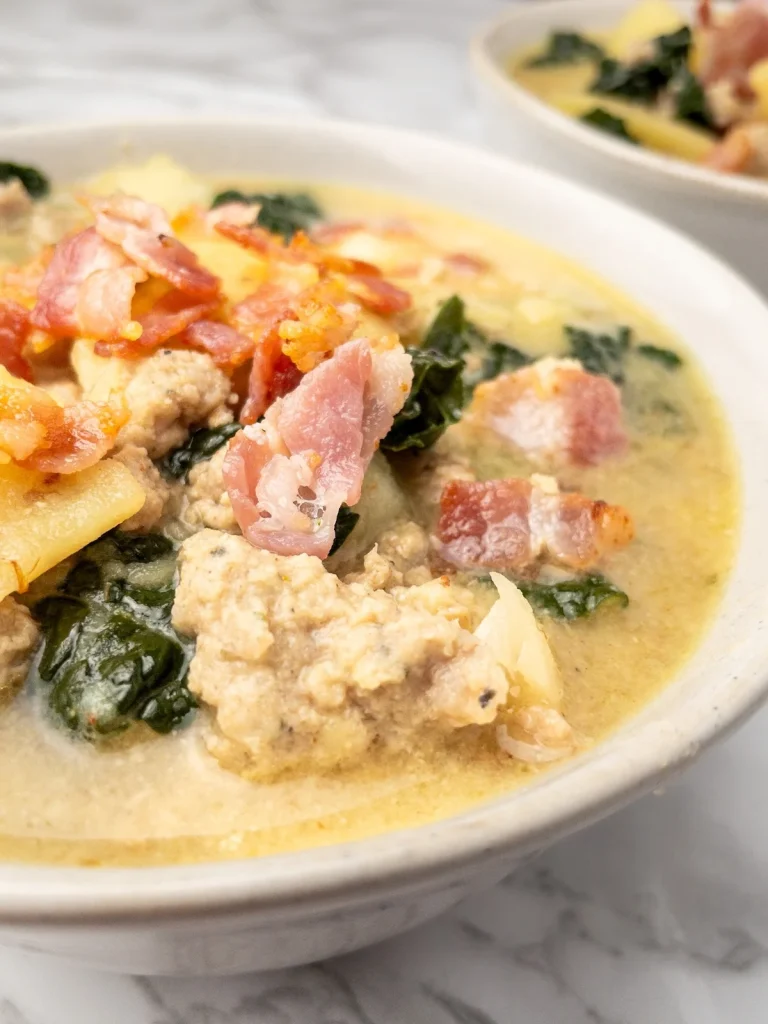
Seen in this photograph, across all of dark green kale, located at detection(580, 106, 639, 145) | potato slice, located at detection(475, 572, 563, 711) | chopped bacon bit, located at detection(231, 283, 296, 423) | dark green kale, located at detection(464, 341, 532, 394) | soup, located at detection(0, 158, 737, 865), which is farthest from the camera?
dark green kale, located at detection(580, 106, 639, 145)

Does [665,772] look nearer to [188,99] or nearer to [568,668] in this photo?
[568,668]

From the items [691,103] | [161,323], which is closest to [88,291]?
[161,323]

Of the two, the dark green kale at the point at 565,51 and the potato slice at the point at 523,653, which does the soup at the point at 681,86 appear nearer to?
the dark green kale at the point at 565,51

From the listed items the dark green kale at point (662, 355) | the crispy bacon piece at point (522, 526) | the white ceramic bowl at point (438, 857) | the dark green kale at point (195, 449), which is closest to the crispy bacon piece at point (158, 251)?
the dark green kale at point (195, 449)

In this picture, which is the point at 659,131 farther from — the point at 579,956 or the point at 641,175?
the point at 579,956

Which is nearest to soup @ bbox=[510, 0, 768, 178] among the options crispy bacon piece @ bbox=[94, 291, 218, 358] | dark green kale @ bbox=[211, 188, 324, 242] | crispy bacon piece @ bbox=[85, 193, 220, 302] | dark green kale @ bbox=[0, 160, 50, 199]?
dark green kale @ bbox=[211, 188, 324, 242]

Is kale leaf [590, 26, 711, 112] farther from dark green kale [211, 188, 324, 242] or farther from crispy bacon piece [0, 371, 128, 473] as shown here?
crispy bacon piece [0, 371, 128, 473]

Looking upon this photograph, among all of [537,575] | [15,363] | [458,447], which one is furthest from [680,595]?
[15,363]

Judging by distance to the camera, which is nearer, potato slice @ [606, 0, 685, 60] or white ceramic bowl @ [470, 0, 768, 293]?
white ceramic bowl @ [470, 0, 768, 293]
